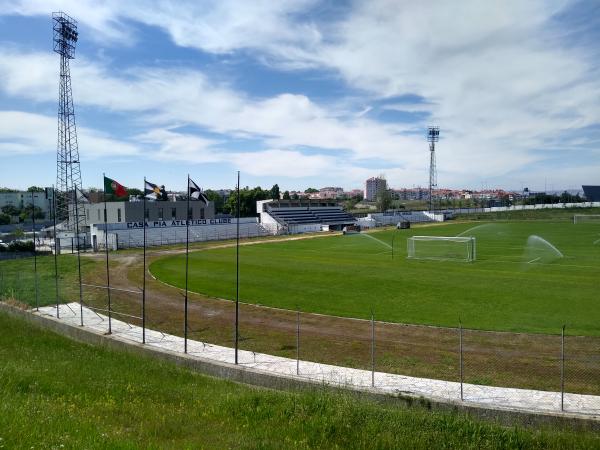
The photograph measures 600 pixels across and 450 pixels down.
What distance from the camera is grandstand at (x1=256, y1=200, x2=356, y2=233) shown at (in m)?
95.9

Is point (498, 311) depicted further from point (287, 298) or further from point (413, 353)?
point (287, 298)

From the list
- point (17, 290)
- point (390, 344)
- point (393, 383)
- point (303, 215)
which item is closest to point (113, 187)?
point (17, 290)

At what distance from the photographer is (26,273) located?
40.1m

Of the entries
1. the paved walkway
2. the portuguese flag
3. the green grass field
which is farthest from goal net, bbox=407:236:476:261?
the green grass field

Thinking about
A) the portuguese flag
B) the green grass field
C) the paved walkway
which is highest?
the portuguese flag

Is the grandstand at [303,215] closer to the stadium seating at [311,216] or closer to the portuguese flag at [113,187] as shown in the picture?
the stadium seating at [311,216]

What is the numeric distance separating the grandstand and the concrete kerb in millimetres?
71251

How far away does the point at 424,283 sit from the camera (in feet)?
105

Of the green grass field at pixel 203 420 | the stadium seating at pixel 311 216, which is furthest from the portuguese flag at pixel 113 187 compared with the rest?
the stadium seating at pixel 311 216

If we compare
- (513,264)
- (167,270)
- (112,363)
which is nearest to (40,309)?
(112,363)

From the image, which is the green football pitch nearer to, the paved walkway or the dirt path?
the dirt path

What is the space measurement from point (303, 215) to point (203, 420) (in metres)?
96.5

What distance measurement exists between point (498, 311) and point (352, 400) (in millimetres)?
14233

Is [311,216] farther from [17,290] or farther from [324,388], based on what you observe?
[324,388]
